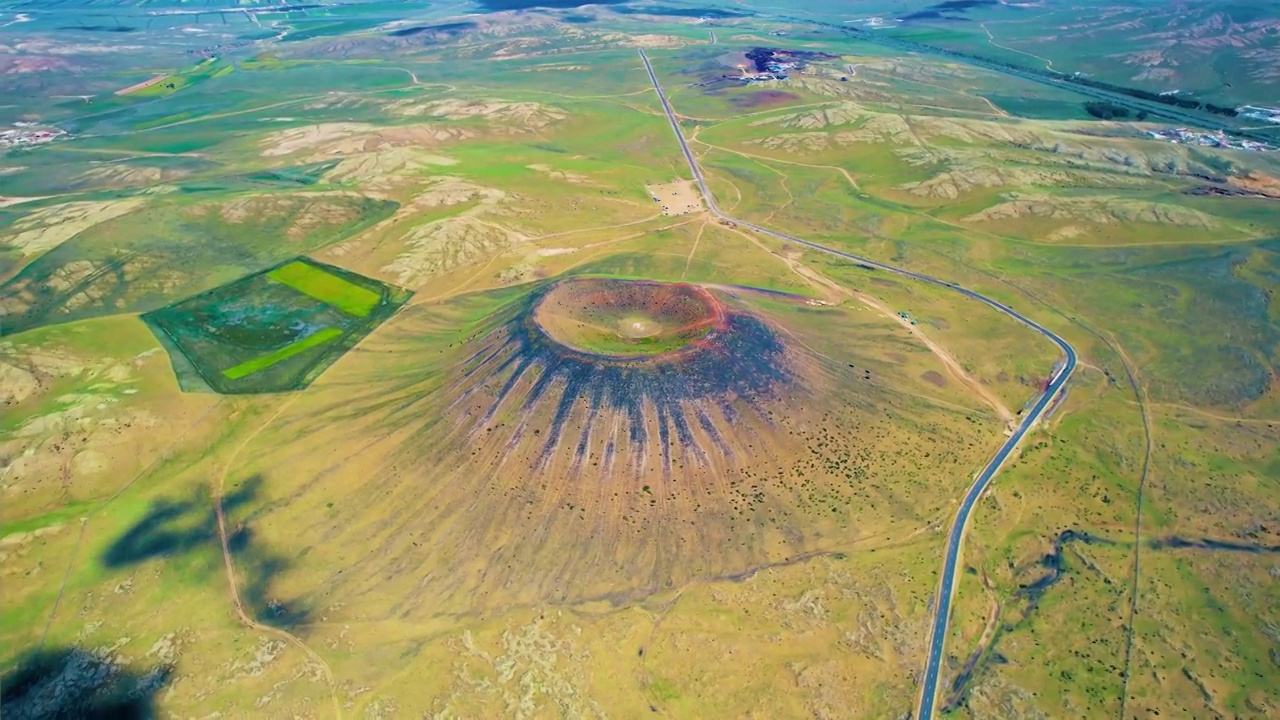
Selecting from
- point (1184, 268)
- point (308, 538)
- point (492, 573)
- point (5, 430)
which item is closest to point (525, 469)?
point (492, 573)

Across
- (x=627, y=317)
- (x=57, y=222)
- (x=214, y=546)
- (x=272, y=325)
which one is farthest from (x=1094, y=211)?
(x=57, y=222)

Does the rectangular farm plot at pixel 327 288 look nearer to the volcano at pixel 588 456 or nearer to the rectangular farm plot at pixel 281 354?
the rectangular farm plot at pixel 281 354

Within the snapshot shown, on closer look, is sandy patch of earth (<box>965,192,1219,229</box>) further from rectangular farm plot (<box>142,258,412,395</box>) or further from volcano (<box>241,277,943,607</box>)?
rectangular farm plot (<box>142,258,412,395</box>)

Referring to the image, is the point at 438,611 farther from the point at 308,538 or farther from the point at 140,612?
the point at 140,612

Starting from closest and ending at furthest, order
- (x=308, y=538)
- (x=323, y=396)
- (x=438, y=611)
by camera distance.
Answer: (x=438, y=611) < (x=308, y=538) < (x=323, y=396)

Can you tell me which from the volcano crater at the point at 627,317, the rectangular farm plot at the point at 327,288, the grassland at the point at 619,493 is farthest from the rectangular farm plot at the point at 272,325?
the volcano crater at the point at 627,317

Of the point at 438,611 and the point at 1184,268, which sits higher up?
the point at 1184,268
